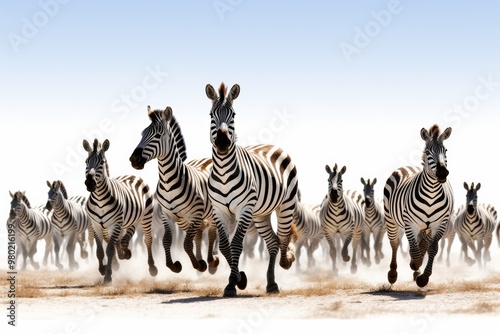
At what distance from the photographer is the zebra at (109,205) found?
15938 mm

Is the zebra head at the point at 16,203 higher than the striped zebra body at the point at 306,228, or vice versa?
the zebra head at the point at 16,203

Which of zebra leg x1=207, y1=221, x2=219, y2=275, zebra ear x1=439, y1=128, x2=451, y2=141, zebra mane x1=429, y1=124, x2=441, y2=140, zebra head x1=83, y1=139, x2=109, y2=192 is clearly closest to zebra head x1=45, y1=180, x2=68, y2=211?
zebra head x1=83, y1=139, x2=109, y2=192

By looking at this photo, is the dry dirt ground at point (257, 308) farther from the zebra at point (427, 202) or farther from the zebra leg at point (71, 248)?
the zebra leg at point (71, 248)

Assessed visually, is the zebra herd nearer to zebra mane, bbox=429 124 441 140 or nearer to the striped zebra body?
zebra mane, bbox=429 124 441 140

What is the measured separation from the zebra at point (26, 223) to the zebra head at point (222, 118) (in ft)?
45.4

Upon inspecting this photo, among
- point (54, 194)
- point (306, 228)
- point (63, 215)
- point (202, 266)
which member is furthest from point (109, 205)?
point (306, 228)

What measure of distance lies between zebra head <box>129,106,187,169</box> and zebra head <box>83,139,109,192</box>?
5.44 feet

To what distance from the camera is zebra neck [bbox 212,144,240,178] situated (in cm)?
1296

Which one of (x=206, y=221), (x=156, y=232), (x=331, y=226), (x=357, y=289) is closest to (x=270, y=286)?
(x=357, y=289)

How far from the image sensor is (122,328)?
9.50 m

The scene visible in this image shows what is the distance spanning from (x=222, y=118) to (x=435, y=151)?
13.2ft

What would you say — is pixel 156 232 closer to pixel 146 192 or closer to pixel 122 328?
pixel 146 192

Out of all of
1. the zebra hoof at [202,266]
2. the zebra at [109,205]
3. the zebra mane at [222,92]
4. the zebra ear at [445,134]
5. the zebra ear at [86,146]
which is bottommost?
the zebra hoof at [202,266]

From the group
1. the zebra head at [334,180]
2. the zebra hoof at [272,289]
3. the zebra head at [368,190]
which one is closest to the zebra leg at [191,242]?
the zebra hoof at [272,289]
